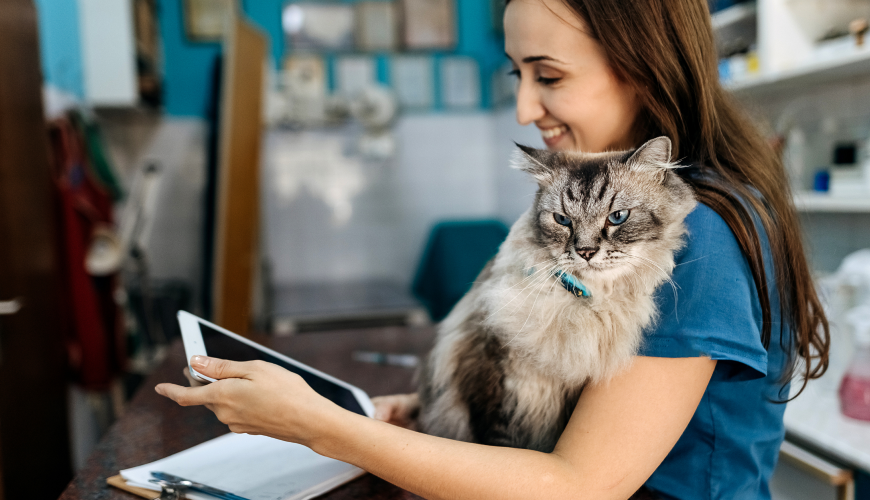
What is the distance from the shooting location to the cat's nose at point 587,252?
0.77 metres

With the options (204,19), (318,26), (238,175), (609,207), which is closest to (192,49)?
(204,19)

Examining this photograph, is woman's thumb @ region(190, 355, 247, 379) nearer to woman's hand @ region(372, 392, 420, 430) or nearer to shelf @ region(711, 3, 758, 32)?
woman's hand @ region(372, 392, 420, 430)

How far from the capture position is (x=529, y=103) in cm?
95

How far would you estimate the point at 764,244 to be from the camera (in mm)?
759

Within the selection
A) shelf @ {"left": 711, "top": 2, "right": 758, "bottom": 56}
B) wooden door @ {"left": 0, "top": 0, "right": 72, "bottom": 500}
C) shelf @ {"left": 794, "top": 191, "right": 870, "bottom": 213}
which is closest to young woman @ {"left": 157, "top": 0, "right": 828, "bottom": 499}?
shelf @ {"left": 794, "top": 191, "right": 870, "bottom": 213}

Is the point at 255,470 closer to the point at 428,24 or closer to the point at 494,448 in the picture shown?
the point at 494,448

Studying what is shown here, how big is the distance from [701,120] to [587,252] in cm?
28

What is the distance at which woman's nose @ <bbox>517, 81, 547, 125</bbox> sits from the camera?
0.94 m

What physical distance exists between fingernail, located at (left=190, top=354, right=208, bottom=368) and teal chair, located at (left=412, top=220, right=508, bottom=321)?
2918 millimetres

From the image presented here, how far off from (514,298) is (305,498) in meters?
0.44

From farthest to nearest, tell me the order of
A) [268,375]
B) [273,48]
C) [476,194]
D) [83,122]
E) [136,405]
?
1. [476,194]
2. [273,48]
3. [83,122]
4. [136,405]
5. [268,375]

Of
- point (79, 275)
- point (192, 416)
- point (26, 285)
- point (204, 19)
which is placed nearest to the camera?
point (192, 416)

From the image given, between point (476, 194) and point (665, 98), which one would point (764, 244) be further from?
point (476, 194)

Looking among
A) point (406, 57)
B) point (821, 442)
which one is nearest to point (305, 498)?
point (821, 442)
